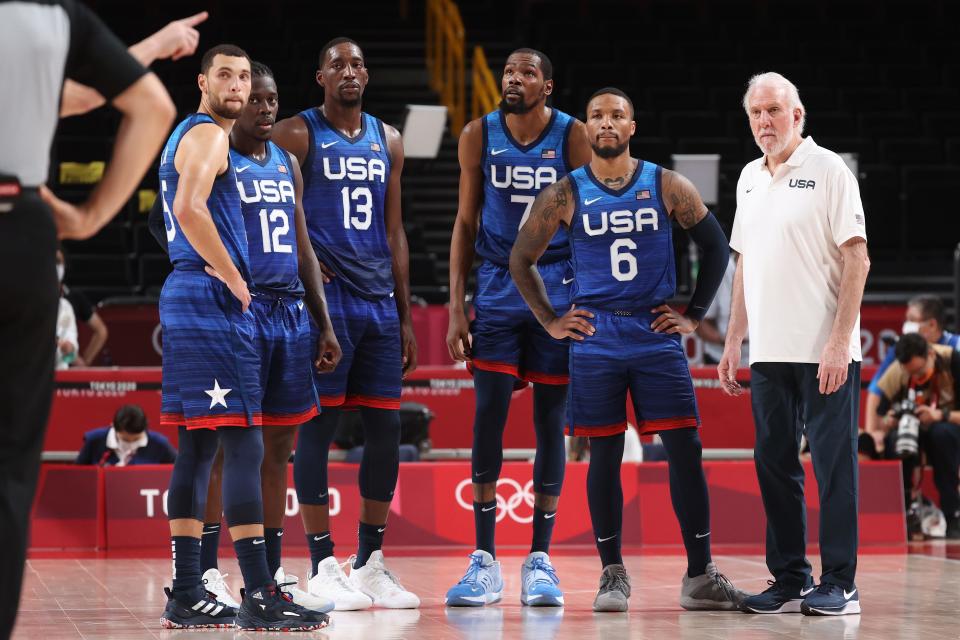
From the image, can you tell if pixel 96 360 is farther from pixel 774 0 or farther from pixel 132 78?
pixel 774 0

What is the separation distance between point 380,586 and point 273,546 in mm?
577

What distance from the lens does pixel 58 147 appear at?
15820 millimetres

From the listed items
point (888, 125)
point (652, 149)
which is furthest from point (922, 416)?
point (888, 125)

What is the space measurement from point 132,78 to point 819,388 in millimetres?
3413

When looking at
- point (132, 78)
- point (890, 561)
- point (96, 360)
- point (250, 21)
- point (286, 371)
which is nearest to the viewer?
A: point (132, 78)

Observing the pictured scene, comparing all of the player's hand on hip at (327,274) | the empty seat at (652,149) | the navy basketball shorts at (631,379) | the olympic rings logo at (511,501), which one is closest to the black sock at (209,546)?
the player's hand on hip at (327,274)

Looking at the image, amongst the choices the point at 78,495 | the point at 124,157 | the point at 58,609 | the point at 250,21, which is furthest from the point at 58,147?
the point at 124,157

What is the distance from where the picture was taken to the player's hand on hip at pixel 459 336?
20.4ft

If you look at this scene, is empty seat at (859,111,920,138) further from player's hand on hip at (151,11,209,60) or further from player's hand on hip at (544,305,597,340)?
player's hand on hip at (151,11,209,60)

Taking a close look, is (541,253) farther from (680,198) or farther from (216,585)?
(216,585)

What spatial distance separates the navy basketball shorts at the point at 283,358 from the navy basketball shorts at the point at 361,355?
18.0 inches

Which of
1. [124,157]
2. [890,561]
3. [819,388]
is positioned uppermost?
[124,157]

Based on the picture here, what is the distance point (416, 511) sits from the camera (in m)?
8.73

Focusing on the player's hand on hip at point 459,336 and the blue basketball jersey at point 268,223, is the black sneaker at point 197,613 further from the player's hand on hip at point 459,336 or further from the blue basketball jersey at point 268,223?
the player's hand on hip at point 459,336
